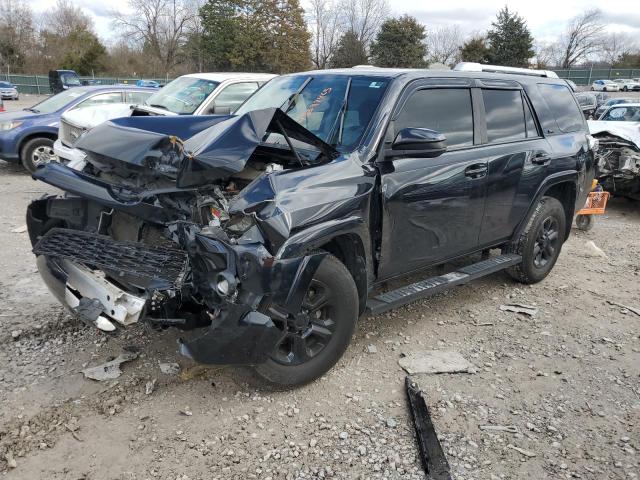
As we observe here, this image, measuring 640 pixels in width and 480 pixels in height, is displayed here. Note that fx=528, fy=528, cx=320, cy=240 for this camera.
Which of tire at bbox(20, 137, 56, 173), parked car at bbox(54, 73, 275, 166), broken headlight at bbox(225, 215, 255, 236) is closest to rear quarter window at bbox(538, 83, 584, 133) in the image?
broken headlight at bbox(225, 215, 255, 236)

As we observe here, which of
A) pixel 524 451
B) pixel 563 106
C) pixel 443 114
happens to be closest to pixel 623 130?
pixel 563 106

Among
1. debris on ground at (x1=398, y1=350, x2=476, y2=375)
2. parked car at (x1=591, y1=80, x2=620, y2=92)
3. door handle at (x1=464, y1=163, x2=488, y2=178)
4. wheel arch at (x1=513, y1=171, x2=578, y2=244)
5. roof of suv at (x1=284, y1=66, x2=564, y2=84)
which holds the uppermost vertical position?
parked car at (x1=591, y1=80, x2=620, y2=92)

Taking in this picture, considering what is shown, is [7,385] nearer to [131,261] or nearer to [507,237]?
[131,261]

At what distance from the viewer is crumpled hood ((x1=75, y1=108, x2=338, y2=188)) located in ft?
9.92

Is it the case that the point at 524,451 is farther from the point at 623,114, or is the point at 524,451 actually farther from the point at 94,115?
the point at 623,114

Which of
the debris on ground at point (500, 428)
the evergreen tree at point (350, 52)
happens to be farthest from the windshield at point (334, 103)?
the evergreen tree at point (350, 52)

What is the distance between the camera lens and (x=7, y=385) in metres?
3.29

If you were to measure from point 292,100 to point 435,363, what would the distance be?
2.28 metres

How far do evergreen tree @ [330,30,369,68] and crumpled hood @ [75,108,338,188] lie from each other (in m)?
45.6

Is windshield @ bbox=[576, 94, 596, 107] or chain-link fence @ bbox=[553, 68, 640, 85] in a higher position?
chain-link fence @ bbox=[553, 68, 640, 85]

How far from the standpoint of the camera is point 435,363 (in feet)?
12.6

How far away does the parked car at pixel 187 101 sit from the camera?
8.08 m

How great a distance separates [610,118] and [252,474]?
11932mm

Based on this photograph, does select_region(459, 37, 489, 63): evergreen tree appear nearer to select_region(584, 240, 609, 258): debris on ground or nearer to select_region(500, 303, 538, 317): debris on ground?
select_region(584, 240, 609, 258): debris on ground
